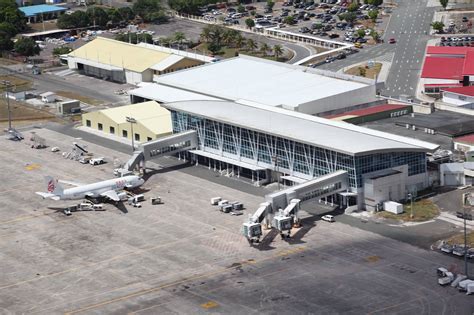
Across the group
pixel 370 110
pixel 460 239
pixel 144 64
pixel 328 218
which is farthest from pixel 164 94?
pixel 460 239

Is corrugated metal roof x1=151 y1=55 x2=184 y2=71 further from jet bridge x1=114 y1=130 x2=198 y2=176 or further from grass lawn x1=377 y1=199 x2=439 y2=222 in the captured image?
grass lawn x1=377 y1=199 x2=439 y2=222

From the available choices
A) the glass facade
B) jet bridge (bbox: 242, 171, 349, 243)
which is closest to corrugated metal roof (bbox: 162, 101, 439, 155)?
the glass facade

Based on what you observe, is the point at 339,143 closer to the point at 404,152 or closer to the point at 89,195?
the point at 404,152

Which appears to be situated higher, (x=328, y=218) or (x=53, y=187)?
(x=53, y=187)

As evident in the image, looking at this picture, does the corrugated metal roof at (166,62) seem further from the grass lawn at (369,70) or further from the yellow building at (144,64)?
the grass lawn at (369,70)

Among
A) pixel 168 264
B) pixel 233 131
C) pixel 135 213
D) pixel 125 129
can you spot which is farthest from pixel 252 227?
pixel 125 129

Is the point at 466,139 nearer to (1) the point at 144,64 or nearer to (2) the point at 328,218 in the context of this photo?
(2) the point at 328,218

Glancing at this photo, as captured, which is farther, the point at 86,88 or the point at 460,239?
the point at 86,88
